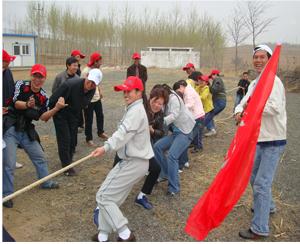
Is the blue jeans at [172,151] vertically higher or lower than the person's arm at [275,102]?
lower

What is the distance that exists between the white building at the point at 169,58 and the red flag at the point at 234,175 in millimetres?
35552

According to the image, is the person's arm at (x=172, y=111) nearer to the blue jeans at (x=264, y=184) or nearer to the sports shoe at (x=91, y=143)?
the blue jeans at (x=264, y=184)

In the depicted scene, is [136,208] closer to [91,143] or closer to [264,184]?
[264,184]

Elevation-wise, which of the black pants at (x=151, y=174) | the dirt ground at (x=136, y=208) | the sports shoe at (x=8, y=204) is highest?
the black pants at (x=151, y=174)

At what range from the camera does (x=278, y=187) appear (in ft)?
17.2

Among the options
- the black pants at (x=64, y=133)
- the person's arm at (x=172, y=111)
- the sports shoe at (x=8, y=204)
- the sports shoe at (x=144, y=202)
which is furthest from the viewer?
the black pants at (x=64, y=133)

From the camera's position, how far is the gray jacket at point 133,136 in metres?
3.39

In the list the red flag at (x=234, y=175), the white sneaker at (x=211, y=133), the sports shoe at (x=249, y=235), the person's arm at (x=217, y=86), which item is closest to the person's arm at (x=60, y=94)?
the red flag at (x=234, y=175)

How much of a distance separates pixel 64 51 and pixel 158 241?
45.2m

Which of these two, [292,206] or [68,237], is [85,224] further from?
[292,206]

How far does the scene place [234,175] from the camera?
132 inches

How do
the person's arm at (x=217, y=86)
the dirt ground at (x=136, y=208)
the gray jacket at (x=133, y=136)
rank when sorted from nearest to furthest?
the gray jacket at (x=133, y=136)
the dirt ground at (x=136, y=208)
the person's arm at (x=217, y=86)

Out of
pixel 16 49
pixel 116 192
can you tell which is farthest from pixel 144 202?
pixel 16 49

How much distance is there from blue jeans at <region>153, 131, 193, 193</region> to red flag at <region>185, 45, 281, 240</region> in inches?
53.1
